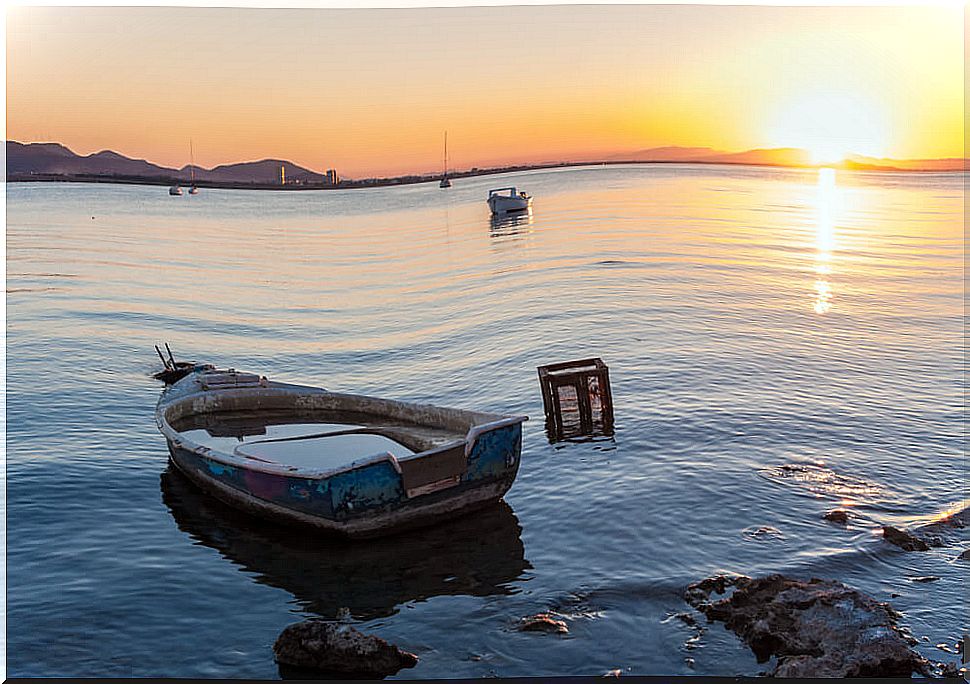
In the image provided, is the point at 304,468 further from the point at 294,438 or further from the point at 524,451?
the point at 524,451

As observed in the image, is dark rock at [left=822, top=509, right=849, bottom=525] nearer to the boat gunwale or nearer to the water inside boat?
the boat gunwale

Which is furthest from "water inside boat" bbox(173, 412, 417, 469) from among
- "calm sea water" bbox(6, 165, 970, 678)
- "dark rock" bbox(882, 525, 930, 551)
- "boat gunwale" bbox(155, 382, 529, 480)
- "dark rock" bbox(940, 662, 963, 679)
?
"dark rock" bbox(940, 662, 963, 679)

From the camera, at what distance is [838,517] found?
21.3ft

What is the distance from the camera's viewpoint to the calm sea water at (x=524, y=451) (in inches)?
208

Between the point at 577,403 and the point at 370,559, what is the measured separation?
341 centimetres

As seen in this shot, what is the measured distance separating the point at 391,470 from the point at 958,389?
687 cm

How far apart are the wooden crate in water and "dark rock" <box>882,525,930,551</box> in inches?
118

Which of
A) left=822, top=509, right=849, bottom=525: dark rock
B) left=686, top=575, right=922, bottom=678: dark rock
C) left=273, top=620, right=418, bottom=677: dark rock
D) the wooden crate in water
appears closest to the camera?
left=686, top=575, right=922, bottom=678: dark rock

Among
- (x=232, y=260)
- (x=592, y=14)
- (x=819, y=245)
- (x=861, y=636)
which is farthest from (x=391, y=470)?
(x=819, y=245)

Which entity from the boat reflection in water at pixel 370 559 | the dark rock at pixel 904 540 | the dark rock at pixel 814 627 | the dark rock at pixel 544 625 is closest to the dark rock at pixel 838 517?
the dark rock at pixel 904 540

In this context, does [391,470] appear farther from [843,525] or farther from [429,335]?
[429,335]

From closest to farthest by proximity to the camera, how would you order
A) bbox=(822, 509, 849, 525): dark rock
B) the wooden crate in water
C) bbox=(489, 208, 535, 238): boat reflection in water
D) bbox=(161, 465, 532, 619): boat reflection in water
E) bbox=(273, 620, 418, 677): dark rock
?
bbox=(273, 620, 418, 677): dark rock → bbox=(161, 465, 532, 619): boat reflection in water → bbox=(822, 509, 849, 525): dark rock → the wooden crate in water → bbox=(489, 208, 535, 238): boat reflection in water

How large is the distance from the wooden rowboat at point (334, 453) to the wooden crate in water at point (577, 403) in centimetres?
126

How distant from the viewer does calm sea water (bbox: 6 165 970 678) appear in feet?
17.3
